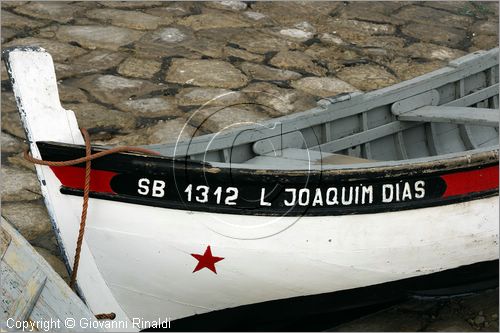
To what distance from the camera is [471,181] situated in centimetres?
466

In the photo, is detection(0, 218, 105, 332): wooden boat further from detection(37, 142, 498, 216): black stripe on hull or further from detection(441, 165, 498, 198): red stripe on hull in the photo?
detection(441, 165, 498, 198): red stripe on hull

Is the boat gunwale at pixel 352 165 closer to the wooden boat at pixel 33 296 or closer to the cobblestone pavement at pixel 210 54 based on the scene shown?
the wooden boat at pixel 33 296

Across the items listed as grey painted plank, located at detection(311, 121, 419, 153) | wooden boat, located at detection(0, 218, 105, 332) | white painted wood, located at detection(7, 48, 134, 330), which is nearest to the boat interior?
grey painted plank, located at detection(311, 121, 419, 153)

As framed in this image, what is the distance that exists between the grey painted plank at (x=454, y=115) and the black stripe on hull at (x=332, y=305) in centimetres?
99

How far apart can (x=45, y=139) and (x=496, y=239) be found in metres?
2.66

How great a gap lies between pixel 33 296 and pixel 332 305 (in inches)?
67.7

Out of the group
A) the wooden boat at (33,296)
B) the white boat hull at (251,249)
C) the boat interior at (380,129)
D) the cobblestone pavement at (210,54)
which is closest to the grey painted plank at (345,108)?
the boat interior at (380,129)

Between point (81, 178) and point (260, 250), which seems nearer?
point (81, 178)

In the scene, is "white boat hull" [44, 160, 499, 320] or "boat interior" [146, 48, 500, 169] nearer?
"white boat hull" [44, 160, 499, 320]

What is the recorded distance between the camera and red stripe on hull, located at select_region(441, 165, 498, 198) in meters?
4.61

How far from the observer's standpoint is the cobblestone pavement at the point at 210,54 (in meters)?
7.53

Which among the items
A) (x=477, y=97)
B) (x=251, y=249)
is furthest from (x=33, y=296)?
(x=477, y=97)

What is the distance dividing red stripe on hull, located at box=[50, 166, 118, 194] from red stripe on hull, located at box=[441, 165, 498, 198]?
183 cm

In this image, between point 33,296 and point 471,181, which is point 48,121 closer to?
point 33,296
